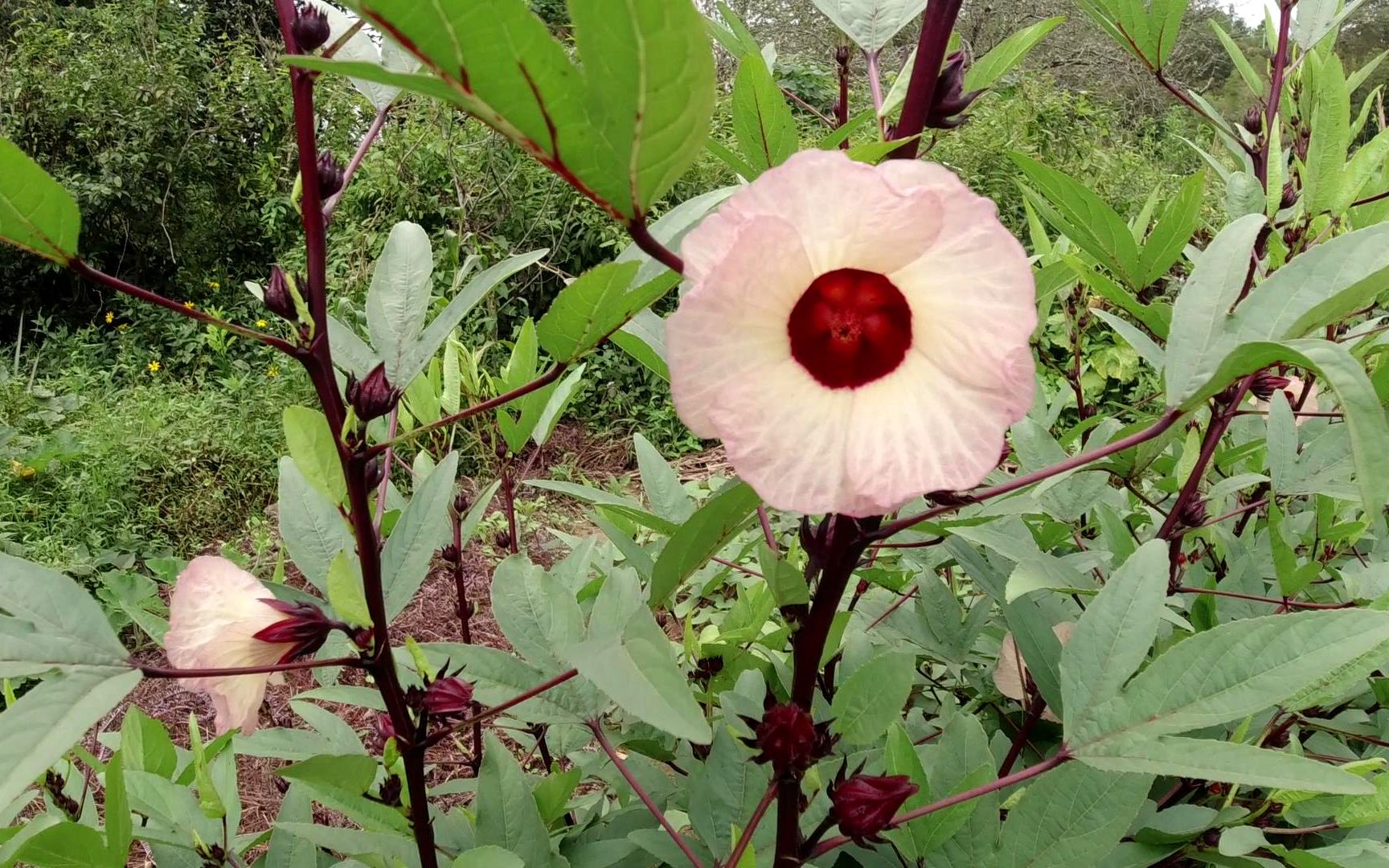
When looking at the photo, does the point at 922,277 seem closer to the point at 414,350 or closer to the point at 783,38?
the point at 414,350

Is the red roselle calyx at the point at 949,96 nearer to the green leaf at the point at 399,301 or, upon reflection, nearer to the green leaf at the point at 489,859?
the green leaf at the point at 399,301

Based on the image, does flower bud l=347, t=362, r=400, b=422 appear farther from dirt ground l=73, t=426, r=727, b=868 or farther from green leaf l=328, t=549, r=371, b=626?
dirt ground l=73, t=426, r=727, b=868

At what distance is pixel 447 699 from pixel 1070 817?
451mm

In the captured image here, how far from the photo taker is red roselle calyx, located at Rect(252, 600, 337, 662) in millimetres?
563

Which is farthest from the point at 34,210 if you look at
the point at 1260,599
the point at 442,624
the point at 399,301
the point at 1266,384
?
the point at 442,624

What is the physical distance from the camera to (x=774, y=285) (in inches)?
16.3

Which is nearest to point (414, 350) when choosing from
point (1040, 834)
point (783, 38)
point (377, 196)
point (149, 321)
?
point (1040, 834)

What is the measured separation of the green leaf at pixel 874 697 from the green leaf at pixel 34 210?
56 cm

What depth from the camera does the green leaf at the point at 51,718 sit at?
0.38m

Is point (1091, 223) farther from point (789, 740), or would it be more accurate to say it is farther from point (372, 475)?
point (372, 475)

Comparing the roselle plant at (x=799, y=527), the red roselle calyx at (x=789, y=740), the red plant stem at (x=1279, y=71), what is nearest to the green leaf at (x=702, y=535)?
the roselle plant at (x=799, y=527)

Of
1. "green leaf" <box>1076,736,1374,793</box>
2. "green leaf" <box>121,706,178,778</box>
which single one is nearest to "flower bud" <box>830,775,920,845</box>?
"green leaf" <box>1076,736,1374,793</box>

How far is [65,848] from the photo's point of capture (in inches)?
21.6

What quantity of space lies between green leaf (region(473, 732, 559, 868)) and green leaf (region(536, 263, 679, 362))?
1.22 feet
